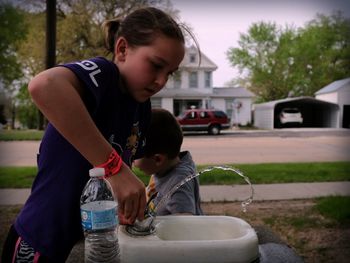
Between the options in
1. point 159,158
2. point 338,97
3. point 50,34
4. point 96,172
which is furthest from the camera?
point 338,97

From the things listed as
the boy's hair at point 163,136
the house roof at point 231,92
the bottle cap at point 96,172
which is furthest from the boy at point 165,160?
the house roof at point 231,92

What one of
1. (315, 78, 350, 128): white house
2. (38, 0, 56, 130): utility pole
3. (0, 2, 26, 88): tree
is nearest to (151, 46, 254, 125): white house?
(315, 78, 350, 128): white house

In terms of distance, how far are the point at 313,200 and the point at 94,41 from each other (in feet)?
67.9

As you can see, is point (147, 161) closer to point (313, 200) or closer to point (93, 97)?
point (93, 97)

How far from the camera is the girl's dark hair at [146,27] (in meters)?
1.17

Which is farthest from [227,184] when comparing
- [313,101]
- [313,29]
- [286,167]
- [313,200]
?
[313,29]

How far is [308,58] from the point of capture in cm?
3559

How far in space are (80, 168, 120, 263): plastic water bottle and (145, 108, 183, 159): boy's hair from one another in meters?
0.76

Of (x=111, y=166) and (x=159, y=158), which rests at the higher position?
(x=111, y=166)

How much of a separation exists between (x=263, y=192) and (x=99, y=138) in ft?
16.4

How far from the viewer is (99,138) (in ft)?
3.13

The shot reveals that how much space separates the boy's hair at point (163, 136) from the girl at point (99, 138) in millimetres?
552

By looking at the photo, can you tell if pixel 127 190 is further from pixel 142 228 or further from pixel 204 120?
pixel 204 120

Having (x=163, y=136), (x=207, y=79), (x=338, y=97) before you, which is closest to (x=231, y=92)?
(x=207, y=79)
